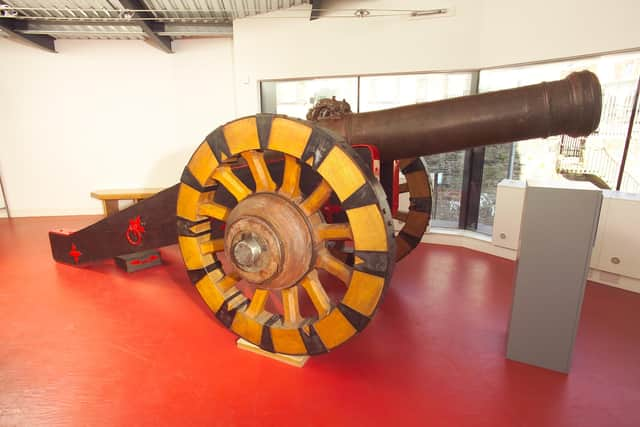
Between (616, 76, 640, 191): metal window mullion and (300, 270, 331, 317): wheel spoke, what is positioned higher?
(616, 76, 640, 191): metal window mullion

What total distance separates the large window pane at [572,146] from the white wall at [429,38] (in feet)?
0.84

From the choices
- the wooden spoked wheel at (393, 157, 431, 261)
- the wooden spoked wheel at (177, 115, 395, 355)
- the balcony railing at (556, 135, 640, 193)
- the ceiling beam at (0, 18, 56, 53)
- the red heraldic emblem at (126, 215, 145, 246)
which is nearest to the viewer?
the wooden spoked wheel at (177, 115, 395, 355)

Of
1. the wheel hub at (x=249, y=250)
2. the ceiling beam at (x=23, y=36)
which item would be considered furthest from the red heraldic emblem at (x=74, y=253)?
the ceiling beam at (x=23, y=36)

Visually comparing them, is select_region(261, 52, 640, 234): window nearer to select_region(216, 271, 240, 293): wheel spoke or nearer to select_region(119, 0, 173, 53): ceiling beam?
select_region(119, 0, 173, 53): ceiling beam

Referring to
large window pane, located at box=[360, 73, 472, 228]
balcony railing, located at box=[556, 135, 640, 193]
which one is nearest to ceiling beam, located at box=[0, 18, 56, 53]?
large window pane, located at box=[360, 73, 472, 228]

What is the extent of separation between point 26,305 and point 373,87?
368cm

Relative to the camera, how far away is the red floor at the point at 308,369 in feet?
4.87

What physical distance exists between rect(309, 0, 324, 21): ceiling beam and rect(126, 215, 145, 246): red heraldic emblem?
279 centimetres

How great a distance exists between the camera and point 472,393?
1.60 m

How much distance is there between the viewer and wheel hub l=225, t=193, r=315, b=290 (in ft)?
4.85

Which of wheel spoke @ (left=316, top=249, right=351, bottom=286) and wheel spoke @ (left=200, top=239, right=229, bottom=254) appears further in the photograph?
wheel spoke @ (left=200, top=239, right=229, bottom=254)

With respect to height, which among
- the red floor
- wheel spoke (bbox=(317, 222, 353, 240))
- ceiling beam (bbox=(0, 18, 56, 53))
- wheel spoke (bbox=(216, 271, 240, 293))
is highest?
ceiling beam (bbox=(0, 18, 56, 53))

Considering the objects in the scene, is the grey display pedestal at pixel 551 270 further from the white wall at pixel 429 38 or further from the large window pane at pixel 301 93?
the large window pane at pixel 301 93

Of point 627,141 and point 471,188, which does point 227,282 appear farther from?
point 627,141
